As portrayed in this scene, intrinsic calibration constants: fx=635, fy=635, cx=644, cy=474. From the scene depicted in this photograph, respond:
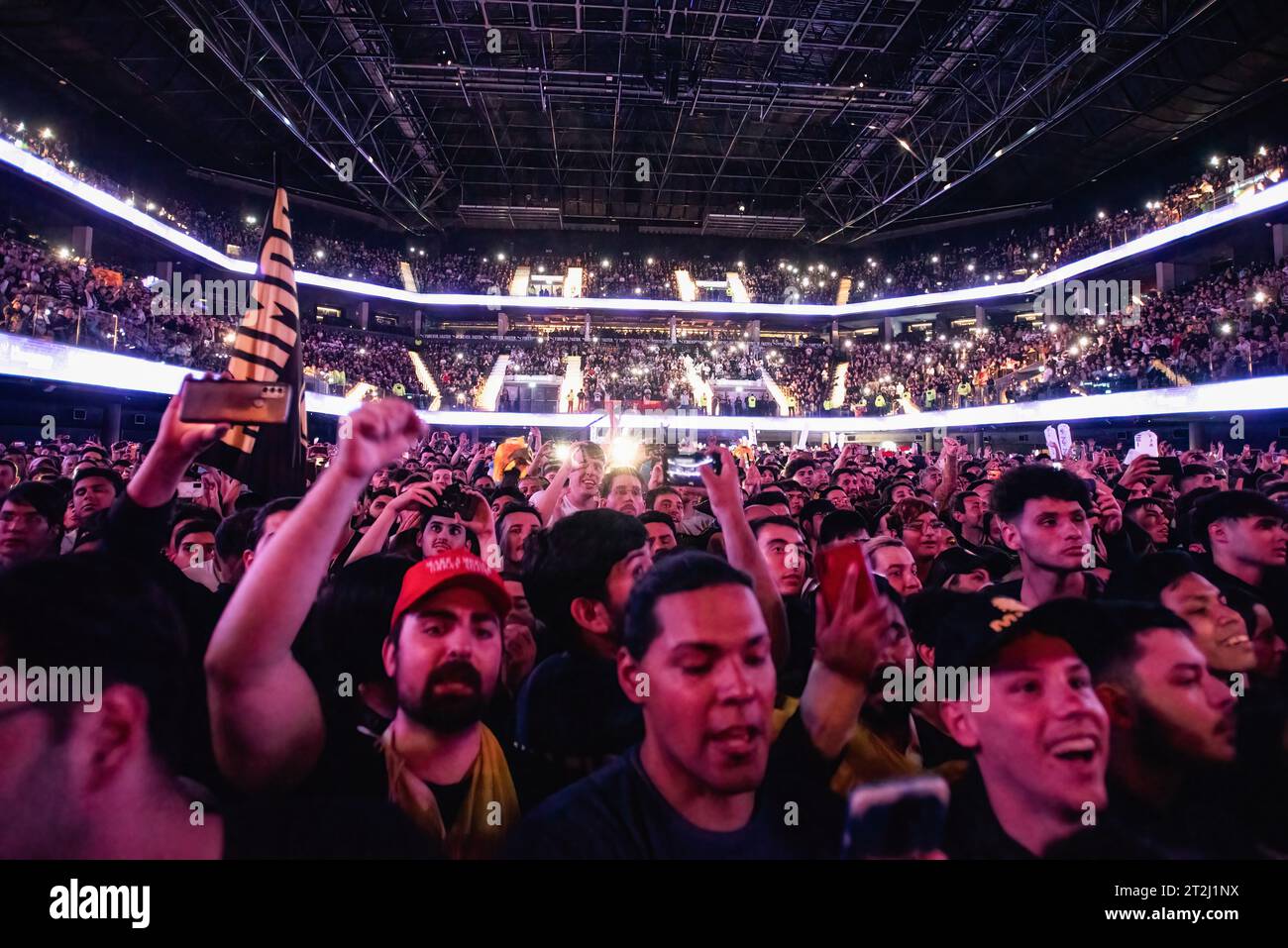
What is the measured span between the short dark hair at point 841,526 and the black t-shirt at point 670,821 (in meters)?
2.07

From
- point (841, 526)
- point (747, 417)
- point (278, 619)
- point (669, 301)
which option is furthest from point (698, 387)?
point (278, 619)

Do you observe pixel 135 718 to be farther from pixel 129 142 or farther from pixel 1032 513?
pixel 129 142

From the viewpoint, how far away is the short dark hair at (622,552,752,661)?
1829 millimetres

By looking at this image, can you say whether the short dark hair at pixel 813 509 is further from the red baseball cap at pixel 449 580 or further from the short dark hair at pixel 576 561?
the red baseball cap at pixel 449 580

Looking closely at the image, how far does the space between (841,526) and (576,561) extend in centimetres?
208

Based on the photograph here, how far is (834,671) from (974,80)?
716 inches

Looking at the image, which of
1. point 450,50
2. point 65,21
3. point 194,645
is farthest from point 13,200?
point 194,645

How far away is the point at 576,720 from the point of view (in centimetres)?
206

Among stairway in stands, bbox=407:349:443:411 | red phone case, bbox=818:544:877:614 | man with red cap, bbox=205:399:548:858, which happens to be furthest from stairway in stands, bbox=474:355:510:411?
red phone case, bbox=818:544:877:614

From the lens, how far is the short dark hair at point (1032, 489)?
2869 mm

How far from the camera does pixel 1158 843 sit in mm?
1891

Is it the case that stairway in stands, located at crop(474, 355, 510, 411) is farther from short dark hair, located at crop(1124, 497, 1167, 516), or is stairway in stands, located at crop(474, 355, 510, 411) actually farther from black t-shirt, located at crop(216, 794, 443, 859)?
black t-shirt, located at crop(216, 794, 443, 859)

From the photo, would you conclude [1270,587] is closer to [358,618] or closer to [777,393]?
[358,618]

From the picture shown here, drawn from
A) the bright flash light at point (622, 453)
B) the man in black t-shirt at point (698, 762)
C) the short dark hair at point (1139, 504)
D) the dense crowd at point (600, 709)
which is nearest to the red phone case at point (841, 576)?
the dense crowd at point (600, 709)
